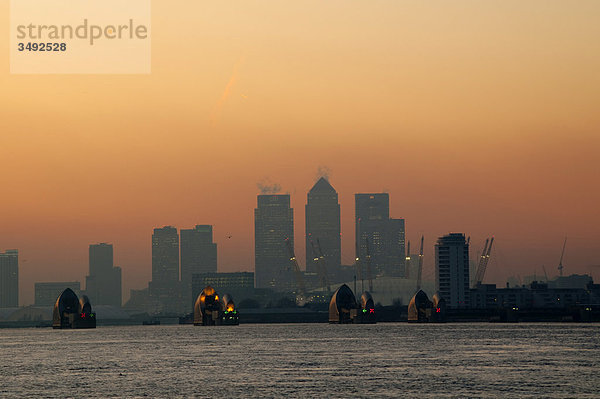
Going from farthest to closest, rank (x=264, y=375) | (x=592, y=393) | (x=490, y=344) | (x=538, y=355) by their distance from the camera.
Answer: (x=490, y=344) → (x=538, y=355) → (x=264, y=375) → (x=592, y=393)

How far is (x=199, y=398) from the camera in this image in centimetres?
9050

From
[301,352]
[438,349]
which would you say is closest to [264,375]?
[301,352]

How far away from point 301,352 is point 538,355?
130 ft

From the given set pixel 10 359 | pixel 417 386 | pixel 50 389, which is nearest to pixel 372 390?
pixel 417 386

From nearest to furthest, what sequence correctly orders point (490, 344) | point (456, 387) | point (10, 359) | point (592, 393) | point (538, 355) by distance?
point (592, 393), point (456, 387), point (538, 355), point (10, 359), point (490, 344)

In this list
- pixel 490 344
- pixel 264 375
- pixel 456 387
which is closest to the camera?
pixel 456 387

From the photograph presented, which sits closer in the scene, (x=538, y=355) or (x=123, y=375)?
(x=123, y=375)

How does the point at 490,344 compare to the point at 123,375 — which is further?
the point at 490,344

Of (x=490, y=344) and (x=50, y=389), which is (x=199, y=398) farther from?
(x=490, y=344)

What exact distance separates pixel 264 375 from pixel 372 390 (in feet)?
74.8

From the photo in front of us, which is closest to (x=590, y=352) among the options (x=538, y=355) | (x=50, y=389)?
(x=538, y=355)

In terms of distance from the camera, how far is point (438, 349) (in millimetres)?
170750

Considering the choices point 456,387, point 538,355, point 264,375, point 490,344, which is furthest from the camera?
point 490,344

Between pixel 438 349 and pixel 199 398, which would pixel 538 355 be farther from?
pixel 199 398
